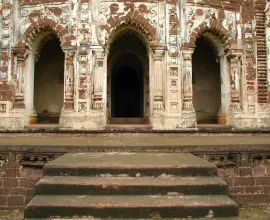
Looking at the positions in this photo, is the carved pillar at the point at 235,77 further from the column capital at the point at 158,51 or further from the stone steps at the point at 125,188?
the stone steps at the point at 125,188

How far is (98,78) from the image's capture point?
9.44m

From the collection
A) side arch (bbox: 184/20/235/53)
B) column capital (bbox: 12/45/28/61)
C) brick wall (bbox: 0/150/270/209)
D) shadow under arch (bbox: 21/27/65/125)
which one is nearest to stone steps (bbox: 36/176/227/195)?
brick wall (bbox: 0/150/270/209)

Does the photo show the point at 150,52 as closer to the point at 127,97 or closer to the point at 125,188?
the point at 125,188

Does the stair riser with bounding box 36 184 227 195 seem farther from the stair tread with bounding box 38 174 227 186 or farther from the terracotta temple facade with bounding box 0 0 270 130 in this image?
the terracotta temple facade with bounding box 0 0 270 130

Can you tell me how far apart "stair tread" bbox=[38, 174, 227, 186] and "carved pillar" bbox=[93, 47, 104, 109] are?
554 cm

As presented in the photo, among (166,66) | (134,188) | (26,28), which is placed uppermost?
(26,28)

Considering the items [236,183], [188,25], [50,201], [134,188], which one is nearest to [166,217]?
[134,188]

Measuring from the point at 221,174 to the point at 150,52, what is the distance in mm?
5699

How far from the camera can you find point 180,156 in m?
4.91

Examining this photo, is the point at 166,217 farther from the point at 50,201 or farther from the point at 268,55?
the point at 268,55

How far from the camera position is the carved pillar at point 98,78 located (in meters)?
9.36

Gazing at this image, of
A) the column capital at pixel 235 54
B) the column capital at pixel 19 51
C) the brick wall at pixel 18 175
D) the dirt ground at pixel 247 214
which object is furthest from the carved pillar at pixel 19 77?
the column capital at pixel 235 54

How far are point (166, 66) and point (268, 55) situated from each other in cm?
431

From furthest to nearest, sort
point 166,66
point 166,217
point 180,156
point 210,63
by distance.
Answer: point 210,63
point 166,66
point 180,156
point 166,217
